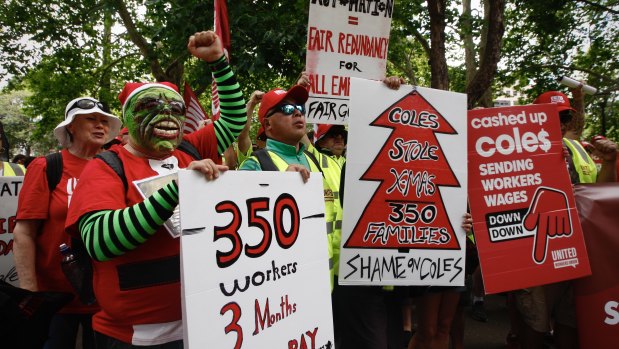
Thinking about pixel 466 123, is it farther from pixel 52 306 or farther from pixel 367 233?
pixel 52 306

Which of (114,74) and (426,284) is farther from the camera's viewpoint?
(114,74)

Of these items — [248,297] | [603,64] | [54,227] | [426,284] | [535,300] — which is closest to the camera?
[248,297]

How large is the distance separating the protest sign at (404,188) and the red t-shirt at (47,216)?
1.54m

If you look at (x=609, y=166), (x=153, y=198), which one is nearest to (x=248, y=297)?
(x=153, y=198)

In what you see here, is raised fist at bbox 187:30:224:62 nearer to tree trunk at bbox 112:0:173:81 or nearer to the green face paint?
the green face paint

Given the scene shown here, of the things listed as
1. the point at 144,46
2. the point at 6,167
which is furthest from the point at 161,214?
the point at 144,46

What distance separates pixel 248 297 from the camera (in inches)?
70.0

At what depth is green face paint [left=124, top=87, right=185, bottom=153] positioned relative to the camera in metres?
1.89

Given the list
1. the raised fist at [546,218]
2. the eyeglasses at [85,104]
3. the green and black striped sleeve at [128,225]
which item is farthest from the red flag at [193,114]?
the green and black striped sleeve at [128,225]

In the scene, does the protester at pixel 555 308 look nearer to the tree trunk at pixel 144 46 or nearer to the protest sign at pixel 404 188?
the protest sign at pixel 404 188

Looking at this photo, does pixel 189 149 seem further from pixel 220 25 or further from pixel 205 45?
pixel 220 25

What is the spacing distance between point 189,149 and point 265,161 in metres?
0.56

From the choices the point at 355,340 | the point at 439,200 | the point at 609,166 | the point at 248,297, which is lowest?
the point at 355,340

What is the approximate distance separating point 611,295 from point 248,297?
2.50 meters
